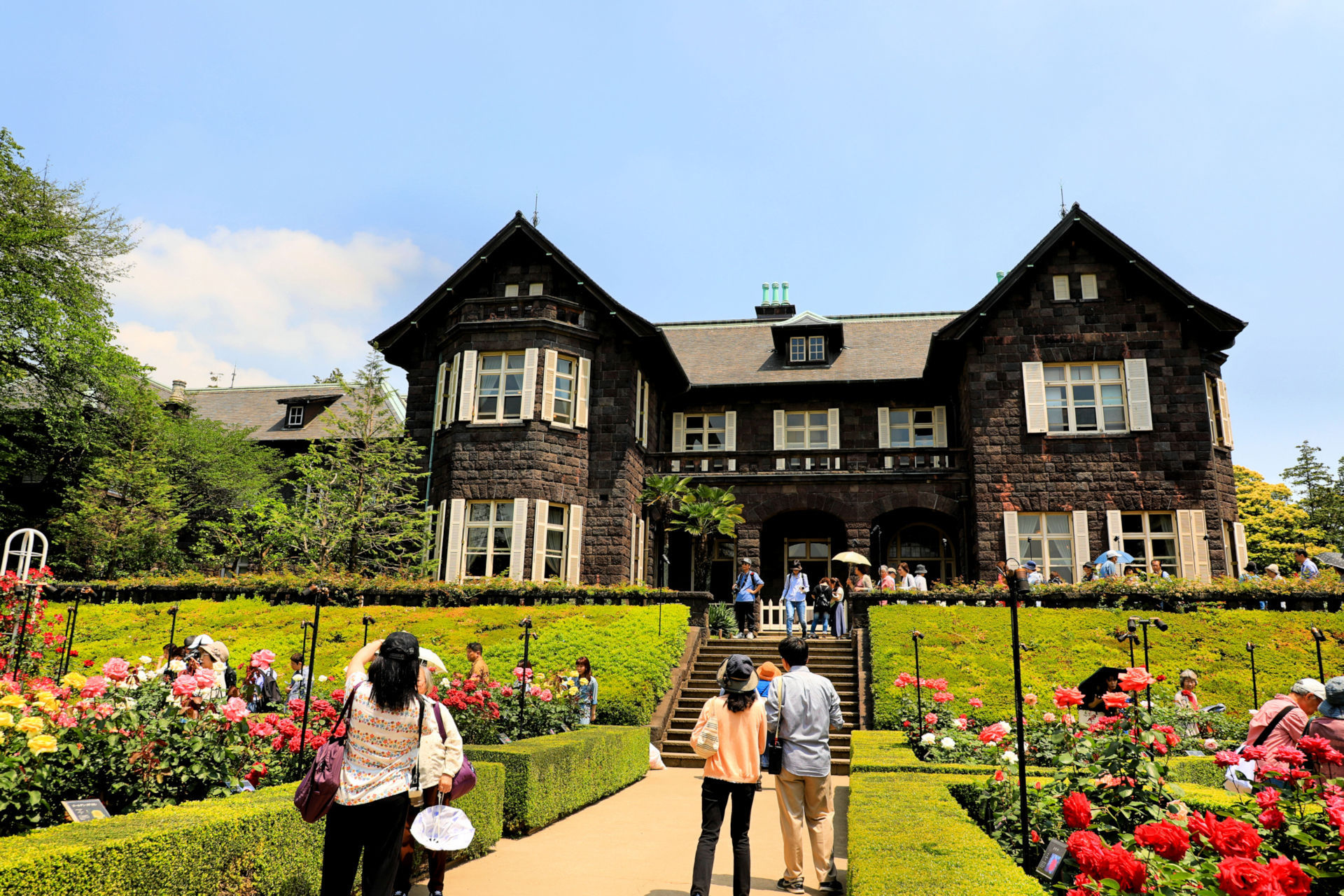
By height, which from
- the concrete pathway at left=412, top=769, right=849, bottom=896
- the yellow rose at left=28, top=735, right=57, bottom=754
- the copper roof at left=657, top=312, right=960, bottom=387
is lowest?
the concrete pathway at left=412, top=769, right=849, bottom=896

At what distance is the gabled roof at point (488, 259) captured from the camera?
22984 millimetres

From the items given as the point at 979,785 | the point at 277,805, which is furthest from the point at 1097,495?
the point at 277,805

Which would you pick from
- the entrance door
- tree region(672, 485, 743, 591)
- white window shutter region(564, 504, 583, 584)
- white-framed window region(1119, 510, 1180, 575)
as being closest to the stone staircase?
tree region(672, 485, 743, 591)

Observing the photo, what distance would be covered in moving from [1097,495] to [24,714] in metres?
21.7

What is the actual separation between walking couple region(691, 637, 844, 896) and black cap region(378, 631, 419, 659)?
219 cm

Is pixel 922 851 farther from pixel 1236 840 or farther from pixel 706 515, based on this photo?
pixel 706 515

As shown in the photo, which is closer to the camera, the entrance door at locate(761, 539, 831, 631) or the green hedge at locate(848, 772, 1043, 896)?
the green hedge at locate(848, 772, 1043, 896)

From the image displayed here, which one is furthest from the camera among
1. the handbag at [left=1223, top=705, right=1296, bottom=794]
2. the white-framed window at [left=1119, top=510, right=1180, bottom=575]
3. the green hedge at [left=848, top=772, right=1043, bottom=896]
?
the white-framed window at [left=1119, top=510, right=1180, bottom=575]

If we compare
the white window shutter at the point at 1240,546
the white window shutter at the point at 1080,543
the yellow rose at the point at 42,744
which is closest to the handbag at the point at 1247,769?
the yellow rose at the point at 42,744

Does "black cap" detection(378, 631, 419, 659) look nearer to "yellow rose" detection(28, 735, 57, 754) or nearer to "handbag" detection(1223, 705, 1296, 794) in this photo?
"yellow rose" detection(28, 735, 57, 754)

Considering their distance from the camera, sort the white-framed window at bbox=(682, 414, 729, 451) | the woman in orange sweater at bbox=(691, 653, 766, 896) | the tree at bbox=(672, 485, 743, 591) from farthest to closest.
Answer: the white-framed window at bbox=(682, 414, 729, 451), the tree at bbox=(672, 485, 743, 591), the woman in orange sweater at bbox=(691, 653, 766, 896)

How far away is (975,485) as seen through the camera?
71.8 feet

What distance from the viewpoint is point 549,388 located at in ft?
71.9

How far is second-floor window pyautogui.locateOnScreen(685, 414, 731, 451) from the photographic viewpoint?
2698 centimetres
